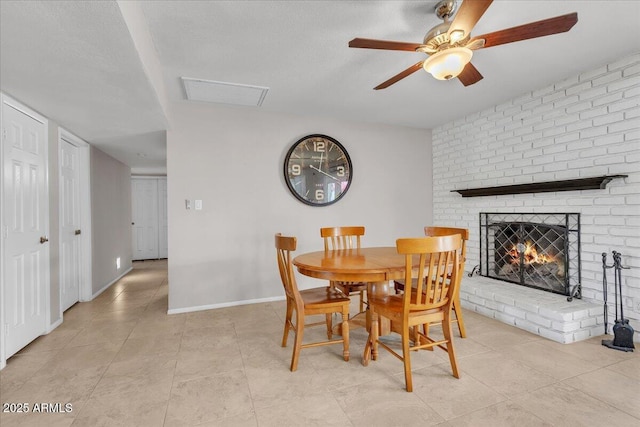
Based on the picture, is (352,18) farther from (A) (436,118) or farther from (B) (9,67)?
(A) (436,118)

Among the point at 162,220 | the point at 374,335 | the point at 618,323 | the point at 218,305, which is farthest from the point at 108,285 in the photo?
the point at 618,323

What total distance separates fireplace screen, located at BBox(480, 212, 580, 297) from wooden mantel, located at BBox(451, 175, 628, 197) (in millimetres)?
267

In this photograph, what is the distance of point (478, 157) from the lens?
376cm

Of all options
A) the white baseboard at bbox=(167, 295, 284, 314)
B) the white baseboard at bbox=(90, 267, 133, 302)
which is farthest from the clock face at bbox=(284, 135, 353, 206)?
the white baseboard at bbox=(90, 267, 133, 302)

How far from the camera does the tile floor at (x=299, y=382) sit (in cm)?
156

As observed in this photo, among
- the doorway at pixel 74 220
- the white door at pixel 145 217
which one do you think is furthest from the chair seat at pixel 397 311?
the white door at pixel 145 217

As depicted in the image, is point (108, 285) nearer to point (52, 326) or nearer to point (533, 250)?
point (52, 326)

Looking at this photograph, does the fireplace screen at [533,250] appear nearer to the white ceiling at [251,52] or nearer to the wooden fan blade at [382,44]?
the white ceiling at [251,52]

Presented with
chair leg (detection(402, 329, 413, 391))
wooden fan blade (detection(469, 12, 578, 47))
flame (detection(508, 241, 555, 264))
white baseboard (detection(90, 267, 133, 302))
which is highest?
wooden fan blade (detection(469, 12, 578, 47))

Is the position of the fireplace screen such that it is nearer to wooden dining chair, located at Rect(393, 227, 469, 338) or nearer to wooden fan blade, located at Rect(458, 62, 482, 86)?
wooden dining chair, located at Rect(393, 227, 469, 338)

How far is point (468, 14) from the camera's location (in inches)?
57.5

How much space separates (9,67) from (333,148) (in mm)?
2933

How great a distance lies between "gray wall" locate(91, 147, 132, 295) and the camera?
400 centimetres

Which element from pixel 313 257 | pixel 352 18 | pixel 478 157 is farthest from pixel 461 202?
pixel 352 18
